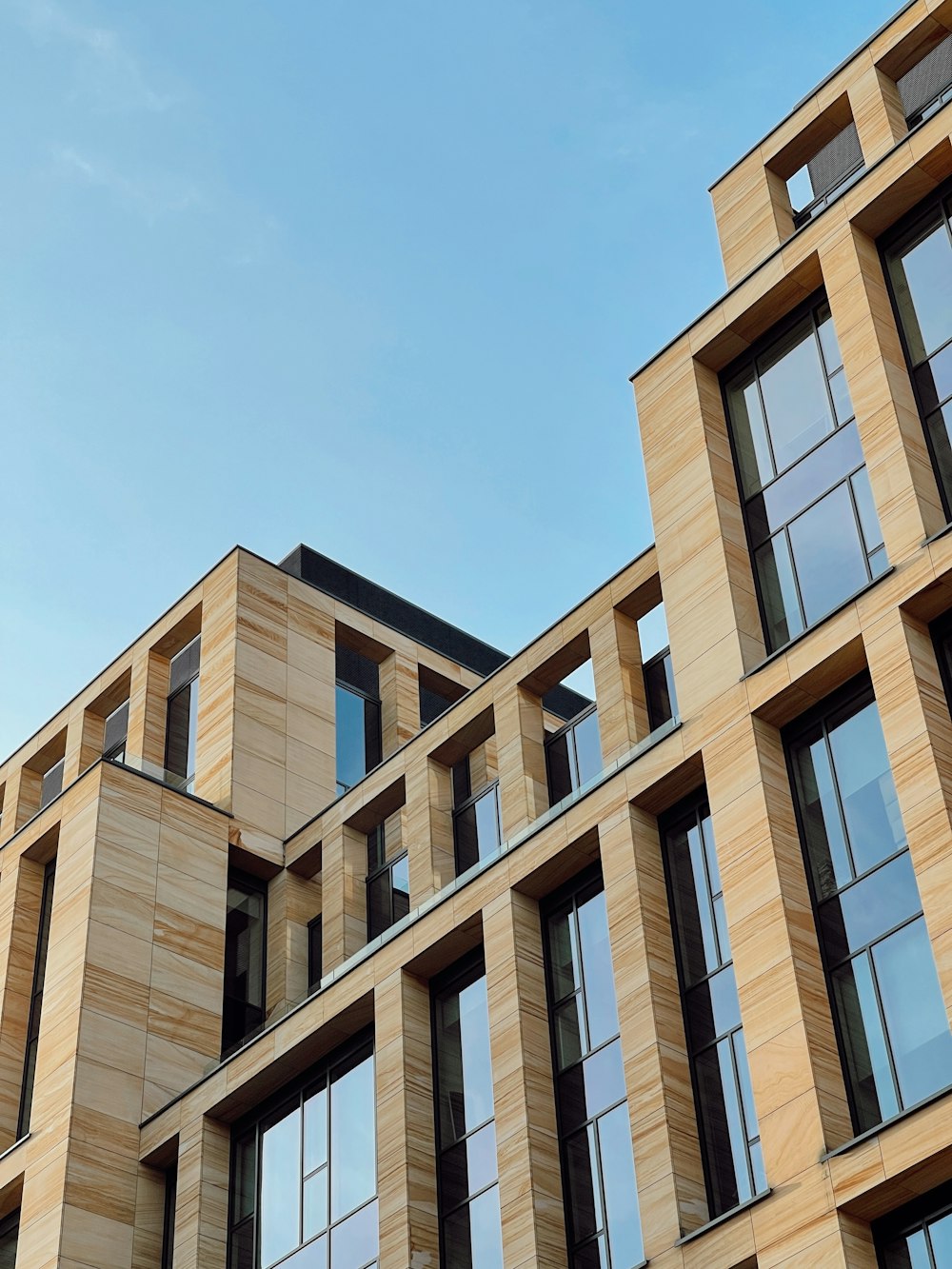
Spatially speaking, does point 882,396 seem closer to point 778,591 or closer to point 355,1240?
point 778,591

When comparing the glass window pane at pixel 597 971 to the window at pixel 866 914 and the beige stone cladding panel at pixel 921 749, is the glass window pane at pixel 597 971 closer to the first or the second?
the window at pixel 866 914

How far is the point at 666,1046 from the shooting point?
28.6 m

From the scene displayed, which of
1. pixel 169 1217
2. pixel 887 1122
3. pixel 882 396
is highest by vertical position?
pixel 882 396

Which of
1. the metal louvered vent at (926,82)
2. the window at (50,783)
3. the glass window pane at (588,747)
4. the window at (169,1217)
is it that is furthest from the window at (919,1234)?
the window at (50,783)

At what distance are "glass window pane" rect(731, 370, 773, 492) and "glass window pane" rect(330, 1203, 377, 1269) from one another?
13450mm

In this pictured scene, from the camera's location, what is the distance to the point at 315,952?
137ft

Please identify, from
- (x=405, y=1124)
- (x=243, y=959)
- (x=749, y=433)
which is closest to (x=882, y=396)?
(x=749, y=433)

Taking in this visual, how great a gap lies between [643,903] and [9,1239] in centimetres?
1609

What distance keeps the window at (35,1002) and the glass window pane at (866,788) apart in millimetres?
18757

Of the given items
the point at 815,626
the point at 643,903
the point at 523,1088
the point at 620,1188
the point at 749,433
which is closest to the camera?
the point at 620,1188

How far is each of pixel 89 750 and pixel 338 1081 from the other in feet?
56.0

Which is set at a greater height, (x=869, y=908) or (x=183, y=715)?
(x=183, y=715)

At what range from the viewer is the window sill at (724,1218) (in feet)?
83.5

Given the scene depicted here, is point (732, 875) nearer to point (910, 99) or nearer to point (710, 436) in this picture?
point (710, 436)
